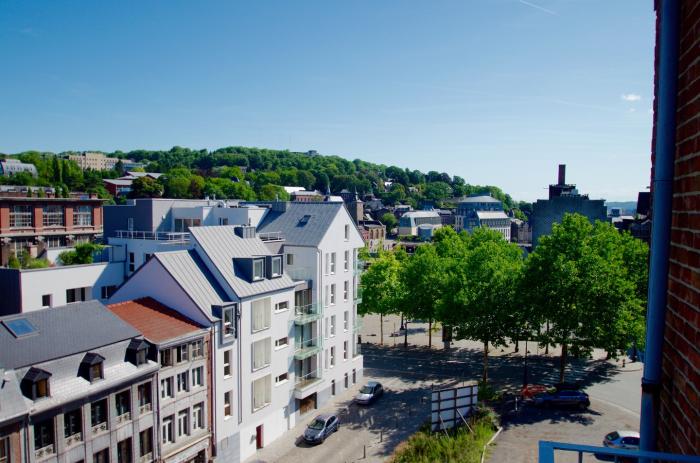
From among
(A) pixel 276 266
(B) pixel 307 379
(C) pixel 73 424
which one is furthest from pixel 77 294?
(B) pixel 307 379

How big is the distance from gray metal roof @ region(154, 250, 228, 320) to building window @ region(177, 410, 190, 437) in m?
5.35

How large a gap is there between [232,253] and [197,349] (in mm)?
7902

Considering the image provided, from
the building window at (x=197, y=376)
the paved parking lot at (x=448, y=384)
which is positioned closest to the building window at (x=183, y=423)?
the building window at (x=197, y=376)

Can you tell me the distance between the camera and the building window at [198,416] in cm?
2962

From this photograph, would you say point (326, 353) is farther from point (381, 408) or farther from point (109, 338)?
point (109, 338)

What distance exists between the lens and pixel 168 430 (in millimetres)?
27953

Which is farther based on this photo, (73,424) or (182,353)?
(182,353)

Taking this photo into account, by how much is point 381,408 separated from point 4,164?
581ft

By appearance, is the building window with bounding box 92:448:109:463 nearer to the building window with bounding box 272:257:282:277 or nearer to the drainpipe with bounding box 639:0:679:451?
the building window with bounding box 272:257:282:277

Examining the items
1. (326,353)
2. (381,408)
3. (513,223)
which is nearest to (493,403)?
(381,408)

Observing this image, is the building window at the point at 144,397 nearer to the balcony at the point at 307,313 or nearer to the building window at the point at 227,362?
the building window at the point at 227,362

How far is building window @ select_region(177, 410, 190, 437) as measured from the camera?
1123 inches

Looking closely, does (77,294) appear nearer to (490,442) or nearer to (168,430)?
(168,430)

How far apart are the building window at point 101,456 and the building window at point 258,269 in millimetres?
13650
